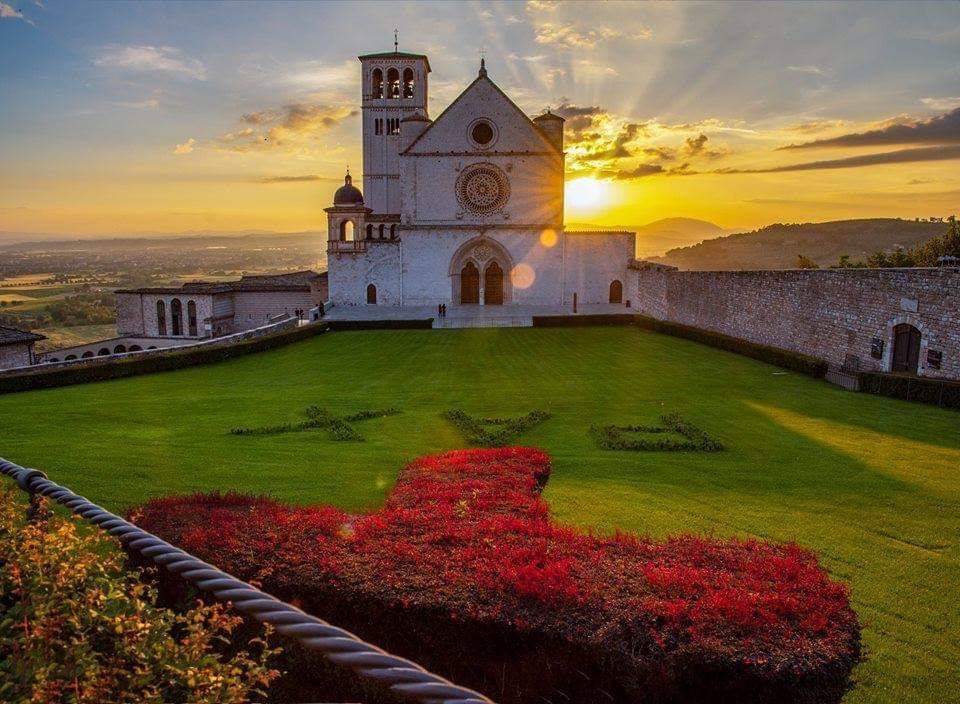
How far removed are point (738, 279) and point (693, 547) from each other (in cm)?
2533

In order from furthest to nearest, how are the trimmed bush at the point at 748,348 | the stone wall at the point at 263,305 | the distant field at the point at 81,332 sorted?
the distant field at the point at 81,332 → the stone wall at the point at 263,305 → the trimmed bush at the point at 748,348

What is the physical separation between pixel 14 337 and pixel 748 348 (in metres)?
34.0

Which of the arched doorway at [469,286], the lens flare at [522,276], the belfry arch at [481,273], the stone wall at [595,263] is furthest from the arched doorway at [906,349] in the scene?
the arched doorway at [469,286]

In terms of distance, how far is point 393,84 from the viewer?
54.8 meters

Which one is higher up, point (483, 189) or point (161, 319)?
point (483, 189)

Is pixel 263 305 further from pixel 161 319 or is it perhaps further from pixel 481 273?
pixel 481 273

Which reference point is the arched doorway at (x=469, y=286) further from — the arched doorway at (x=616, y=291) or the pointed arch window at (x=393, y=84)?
the pointed arch window at (x=393, y=84)

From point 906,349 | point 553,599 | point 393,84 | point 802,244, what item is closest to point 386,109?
point 393,84

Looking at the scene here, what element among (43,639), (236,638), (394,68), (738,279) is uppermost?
(394,68)

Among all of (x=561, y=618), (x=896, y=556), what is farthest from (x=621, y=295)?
(x=561, y=618)

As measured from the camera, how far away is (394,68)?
54250 mm

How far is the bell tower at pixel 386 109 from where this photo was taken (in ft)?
177

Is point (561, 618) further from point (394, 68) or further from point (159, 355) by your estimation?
point (394, 68)

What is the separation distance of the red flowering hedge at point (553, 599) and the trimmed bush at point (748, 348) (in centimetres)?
1734
